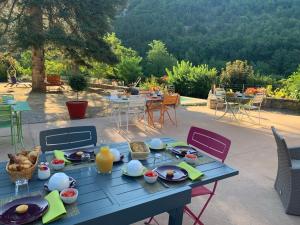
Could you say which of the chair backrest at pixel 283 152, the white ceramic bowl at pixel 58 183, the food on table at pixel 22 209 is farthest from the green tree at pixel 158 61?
the food on table at pixel 22 209

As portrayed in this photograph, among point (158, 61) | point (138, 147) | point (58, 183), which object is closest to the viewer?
point (58, 183)

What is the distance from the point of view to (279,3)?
2461cm

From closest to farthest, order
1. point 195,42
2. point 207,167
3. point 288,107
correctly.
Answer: point 207,167 < point 288,107 < point 195,42

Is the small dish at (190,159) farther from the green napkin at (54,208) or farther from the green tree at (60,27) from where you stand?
the green tree at (60,27)

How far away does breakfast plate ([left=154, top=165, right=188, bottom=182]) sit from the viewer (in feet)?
5.81

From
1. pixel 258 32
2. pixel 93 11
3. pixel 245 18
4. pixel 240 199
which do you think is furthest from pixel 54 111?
pixel 245 18

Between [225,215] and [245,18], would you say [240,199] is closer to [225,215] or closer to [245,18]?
[225,215]

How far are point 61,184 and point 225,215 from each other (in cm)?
172

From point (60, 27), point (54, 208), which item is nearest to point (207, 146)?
point (54, 208)

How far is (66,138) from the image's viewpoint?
2.51 metres

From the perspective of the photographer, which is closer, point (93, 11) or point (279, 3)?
Answer: point (93, 11)

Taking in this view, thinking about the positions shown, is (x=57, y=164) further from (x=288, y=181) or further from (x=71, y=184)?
(x=288, y=181)

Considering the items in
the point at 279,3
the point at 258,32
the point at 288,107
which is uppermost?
the point at 279,3

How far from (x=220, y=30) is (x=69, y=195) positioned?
28.2 meters
